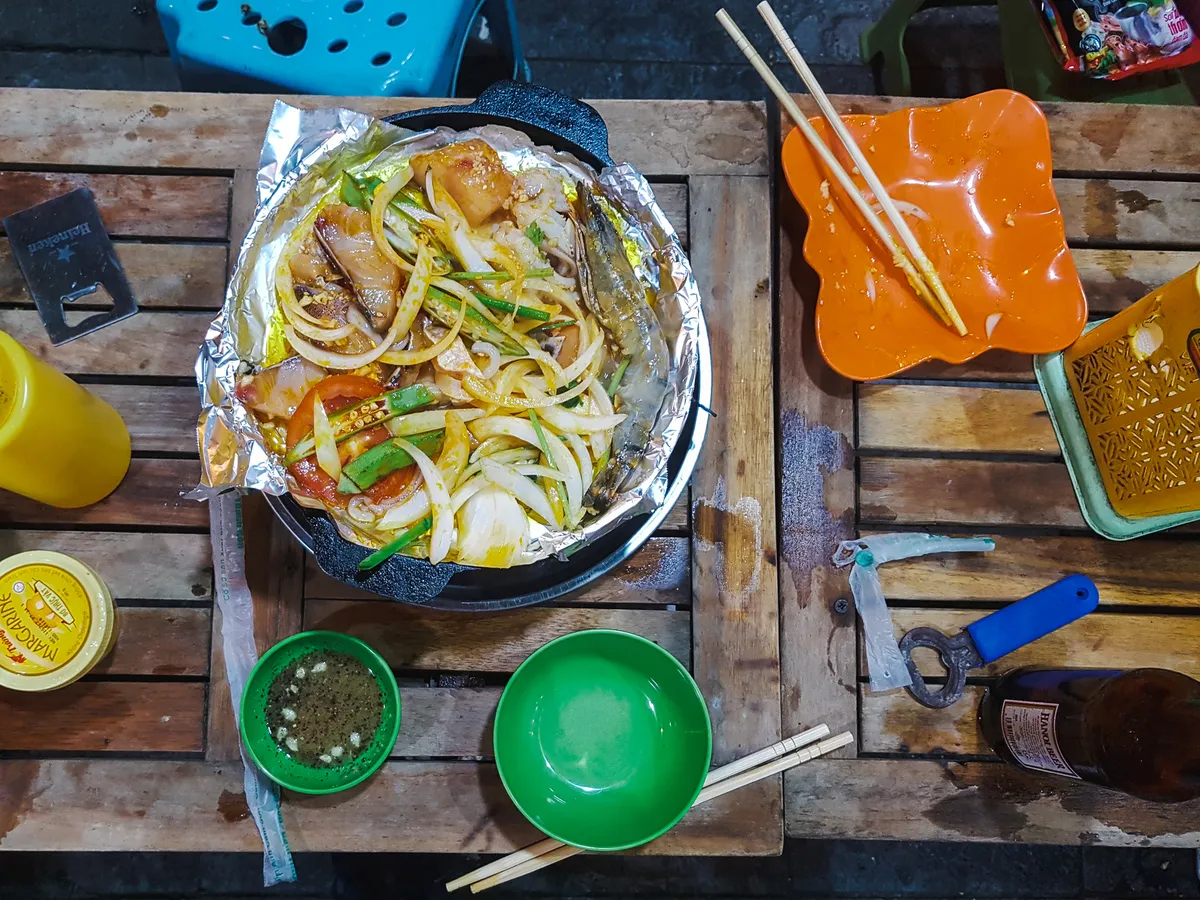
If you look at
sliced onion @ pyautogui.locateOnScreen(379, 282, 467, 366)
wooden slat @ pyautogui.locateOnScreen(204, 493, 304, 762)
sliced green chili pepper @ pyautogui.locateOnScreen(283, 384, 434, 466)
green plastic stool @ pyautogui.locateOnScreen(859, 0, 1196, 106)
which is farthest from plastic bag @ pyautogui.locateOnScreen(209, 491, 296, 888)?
green plastic stool @ pyautogui.locateOnScreen(859, 0, 1196, 106)

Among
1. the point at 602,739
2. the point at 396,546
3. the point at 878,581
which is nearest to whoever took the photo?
the point at 396,546

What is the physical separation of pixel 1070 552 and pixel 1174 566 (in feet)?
0.66

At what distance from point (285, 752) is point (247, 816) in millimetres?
158

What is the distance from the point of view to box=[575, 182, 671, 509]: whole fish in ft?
4.17

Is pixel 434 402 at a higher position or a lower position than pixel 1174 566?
higher

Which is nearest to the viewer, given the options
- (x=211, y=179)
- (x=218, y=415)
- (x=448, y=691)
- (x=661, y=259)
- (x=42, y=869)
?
(x=218, y=415)

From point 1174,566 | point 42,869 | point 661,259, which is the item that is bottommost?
point 42,869

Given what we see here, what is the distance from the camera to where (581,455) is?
4.14 ft

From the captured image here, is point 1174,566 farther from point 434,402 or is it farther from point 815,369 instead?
point 434,402

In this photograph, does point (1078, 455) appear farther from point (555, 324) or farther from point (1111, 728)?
point (555, 324)

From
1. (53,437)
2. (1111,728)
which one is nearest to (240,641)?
(53,437)

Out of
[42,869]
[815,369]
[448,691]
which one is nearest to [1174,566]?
[815,369]

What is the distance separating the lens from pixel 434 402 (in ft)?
4.10

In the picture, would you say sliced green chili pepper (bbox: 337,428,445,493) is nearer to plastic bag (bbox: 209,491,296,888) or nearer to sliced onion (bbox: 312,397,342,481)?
sliced onion (bbox: 312,397,342,481)
